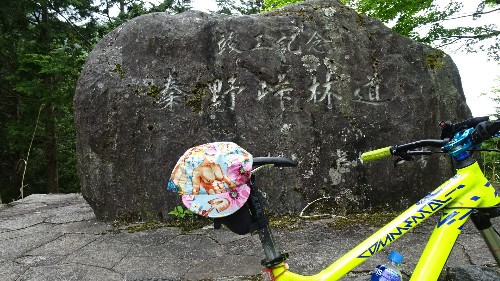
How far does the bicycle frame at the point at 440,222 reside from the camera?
1.58 meters

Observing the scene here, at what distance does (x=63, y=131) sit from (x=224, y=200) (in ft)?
35.1

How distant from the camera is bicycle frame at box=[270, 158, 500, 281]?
1583 mm

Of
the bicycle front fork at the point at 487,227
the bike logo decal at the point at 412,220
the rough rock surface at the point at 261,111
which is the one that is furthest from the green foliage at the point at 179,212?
the bicycle front fork at the point at 487,227

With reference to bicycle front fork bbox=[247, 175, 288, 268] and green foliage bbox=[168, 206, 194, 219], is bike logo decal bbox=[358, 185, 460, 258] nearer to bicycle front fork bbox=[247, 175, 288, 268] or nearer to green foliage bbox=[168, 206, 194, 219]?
bicycle front fork bbox=[247, 175, 288, 268]

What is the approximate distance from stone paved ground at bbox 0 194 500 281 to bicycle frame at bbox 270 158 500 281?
3.08 ft

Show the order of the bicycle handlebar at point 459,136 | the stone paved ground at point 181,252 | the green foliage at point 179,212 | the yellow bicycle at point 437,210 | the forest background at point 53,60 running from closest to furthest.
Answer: the bicycle handlebar at point 459,136, the yellow bicycle at point 437,210, the stone paved ground at point 181,252, the green foliage at point 179,212, the forest background at point 53,60

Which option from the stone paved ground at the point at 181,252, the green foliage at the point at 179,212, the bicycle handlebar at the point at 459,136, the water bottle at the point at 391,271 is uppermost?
the bicycle handlebar at the point at 459,136

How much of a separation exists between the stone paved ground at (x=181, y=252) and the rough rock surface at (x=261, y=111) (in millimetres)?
459

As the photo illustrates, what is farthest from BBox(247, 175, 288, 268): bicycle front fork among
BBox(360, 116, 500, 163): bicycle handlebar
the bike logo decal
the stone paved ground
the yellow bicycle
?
the stone paved ground

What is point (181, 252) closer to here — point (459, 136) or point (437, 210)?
point (437, 210)

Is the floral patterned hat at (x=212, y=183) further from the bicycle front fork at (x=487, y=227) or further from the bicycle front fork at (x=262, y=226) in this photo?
the bicycle front fork at (x=487, y=227)

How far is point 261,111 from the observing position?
13.0 feet

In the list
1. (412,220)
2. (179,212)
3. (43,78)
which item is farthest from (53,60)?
(412,220)

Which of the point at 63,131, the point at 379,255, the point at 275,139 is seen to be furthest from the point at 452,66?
the point at 63,131
